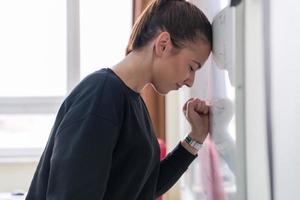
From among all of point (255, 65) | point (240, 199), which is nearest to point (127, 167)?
point (240, 199)

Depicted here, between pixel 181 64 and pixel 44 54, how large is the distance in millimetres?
1764

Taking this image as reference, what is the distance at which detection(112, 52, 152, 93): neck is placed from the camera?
99cm

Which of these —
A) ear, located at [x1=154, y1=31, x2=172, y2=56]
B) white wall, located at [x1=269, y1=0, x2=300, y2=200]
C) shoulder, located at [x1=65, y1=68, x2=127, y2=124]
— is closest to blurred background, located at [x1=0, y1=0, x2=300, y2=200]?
white wall, located at [x1=269, y1=0, x2=300, y2=200]

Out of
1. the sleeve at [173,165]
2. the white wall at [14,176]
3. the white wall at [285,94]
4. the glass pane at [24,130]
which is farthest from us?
the glass pane at [24,130]

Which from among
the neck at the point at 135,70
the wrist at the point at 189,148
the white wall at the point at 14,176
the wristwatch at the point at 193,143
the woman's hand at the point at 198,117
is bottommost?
the white wall at the point at 14,176

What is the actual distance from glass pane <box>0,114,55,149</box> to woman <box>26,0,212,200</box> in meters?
1.66

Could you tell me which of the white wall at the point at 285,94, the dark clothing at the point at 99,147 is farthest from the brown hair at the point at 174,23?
the white wall at the point at 285,94

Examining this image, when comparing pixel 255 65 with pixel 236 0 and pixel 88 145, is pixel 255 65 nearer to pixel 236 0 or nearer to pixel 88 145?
pixel 236 0

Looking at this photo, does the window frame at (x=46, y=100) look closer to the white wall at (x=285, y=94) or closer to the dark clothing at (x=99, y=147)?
the dark clothing at (x=99, y=147)

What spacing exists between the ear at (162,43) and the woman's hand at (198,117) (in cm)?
23

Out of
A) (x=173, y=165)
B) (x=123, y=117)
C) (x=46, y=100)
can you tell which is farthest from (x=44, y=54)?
(x=123, y=117)

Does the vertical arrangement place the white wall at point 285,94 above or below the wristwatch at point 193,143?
above

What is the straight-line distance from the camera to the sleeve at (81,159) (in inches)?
33.3

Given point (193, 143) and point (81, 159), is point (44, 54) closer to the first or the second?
point (193, 143)
